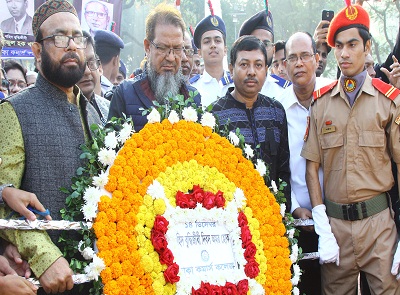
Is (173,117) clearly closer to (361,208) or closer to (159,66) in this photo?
(159,66)

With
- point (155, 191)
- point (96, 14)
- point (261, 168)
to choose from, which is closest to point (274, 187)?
point (261, 168)

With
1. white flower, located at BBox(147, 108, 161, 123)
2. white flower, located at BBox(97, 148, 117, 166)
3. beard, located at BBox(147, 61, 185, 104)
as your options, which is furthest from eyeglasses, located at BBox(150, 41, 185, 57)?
white flower, located at BBox(97, 148, 117, 166)

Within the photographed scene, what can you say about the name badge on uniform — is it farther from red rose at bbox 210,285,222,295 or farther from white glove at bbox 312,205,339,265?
red rose at bbox 210,285,222,295

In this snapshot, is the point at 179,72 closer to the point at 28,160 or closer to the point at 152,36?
the point at 152,36

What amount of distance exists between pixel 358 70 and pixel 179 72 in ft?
4.86

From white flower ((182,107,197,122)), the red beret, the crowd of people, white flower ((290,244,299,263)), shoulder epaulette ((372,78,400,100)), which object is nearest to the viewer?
the crowd of people

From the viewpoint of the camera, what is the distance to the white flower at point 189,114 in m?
3.77

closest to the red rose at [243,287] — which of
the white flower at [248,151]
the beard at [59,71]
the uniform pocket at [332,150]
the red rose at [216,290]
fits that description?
the red rose at [216,290]

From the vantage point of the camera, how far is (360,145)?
4152 millimetres

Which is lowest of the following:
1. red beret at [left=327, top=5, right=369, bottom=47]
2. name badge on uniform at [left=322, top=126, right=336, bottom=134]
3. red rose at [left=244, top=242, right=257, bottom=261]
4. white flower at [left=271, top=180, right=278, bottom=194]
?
red rose at [left=244, top=242, right=257, bottom=261]

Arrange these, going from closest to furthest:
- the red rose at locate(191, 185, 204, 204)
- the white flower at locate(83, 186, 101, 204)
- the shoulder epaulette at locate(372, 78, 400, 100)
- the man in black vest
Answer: the man in black vest
the white flower at locate(83, 186, 101, 204)
the red rose at locate(191, 185, 204, 204)
the shoulder epaulette at locate(372, 78, 400, 100)

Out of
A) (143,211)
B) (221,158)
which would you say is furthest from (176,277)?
(221,158)

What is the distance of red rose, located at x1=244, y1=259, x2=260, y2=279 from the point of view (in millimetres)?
3568

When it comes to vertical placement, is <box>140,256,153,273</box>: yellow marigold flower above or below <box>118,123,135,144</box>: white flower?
below
